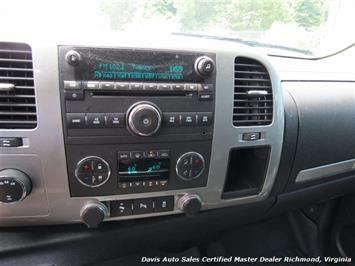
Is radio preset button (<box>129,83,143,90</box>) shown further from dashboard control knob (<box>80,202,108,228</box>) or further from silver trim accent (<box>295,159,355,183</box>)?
silver trim accent (<box>295,159,355,183</box>)

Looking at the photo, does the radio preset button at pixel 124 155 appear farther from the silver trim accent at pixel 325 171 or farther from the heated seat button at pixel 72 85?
the silver trim accent at pixel 325 171

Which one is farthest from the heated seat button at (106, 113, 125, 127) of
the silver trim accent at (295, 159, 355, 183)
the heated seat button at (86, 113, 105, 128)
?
the silver trim accent at (295, 159, 355, 183)

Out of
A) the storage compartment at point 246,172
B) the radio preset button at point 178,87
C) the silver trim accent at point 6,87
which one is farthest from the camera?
the storage compartment at point 246,172

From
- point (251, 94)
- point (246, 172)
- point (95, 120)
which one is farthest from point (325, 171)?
point (95, 120)

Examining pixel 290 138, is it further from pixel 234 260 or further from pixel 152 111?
pixel 234 260

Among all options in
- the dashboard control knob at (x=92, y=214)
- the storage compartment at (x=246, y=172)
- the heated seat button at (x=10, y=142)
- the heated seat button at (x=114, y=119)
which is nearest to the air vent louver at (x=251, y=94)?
the storage compartment at (x=246, y=172)

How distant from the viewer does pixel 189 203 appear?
796 mm

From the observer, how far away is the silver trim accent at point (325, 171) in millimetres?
1100

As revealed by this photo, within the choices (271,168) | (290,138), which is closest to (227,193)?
(271,168)

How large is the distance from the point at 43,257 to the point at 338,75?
125cm

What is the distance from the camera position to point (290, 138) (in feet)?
3.22

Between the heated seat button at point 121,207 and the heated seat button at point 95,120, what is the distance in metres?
0.21

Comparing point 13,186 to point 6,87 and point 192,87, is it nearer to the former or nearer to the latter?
point 6,87

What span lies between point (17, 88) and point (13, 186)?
8.1 inches
